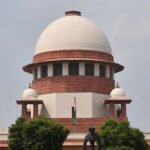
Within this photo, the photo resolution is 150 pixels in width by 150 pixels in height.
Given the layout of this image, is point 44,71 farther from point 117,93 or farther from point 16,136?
point 16,136

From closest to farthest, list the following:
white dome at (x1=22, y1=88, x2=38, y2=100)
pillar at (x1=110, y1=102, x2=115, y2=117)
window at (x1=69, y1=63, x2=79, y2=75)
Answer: pillar at (x1=110, y1=102, x2=115, y2=117) → white dome at (x1=22, y1=88, x2=38, y2=100) → window at (x1=69, y1=63, x2=79, y2=75)

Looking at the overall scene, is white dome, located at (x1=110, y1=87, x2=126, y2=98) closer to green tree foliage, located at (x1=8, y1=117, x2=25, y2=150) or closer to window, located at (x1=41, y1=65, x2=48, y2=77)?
window, located at (x1=41, y1=65, x2=48, y2=77)

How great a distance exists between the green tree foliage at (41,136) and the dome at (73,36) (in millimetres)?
12115

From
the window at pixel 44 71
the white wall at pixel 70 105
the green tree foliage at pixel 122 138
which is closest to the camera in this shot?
the green tree foliage at pixel 122 138

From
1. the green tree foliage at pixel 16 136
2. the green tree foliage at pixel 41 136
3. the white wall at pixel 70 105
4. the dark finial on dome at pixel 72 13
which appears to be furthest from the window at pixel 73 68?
the green tree foliage at pixel 41 136

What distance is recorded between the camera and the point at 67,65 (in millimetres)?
59625

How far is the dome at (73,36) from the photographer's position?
6031 centimetres

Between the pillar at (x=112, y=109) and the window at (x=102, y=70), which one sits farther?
the window at (x=102, y=70)

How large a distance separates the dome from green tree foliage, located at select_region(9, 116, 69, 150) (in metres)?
12.1

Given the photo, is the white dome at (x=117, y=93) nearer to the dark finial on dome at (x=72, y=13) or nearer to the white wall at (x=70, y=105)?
the white wall at (x=70, y=105)

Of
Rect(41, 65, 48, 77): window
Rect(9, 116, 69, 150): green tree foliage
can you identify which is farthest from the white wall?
Rect(9, 116, 69, 150): green tree foliage

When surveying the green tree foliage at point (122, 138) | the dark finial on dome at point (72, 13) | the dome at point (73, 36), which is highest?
the dark finial on dome at point (72, 13)

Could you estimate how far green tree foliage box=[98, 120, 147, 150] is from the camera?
48844 mm

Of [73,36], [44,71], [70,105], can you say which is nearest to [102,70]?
[73,36]
